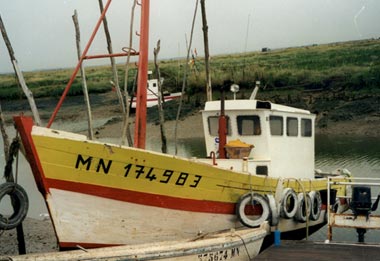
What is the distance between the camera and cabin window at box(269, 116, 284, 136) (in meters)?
13.4

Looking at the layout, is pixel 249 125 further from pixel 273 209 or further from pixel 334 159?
pixel 334 159

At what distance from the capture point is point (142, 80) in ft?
35.9

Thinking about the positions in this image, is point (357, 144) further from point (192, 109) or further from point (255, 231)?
point (255, 231)

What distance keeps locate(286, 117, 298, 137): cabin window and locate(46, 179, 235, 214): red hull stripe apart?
11.2 feet

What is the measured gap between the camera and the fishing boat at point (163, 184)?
9.70 m

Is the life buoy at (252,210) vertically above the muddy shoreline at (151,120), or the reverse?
the muddy shoreline at (151,120)

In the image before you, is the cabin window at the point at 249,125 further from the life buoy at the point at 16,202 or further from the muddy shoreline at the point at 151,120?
the muddy shoreline at the point at 151,120

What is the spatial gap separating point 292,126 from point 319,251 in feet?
12.7

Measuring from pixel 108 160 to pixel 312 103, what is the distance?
3452cm

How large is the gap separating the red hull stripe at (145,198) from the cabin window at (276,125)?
280cm

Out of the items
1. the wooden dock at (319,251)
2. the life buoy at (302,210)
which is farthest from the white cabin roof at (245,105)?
the wooden dock at (319,251)

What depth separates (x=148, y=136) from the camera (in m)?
40.7

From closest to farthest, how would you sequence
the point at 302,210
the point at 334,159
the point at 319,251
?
the point at 319,251 → the point at 302,210 → the point at 334,159

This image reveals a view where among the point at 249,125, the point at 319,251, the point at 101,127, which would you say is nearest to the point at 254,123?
the point at 249,125
